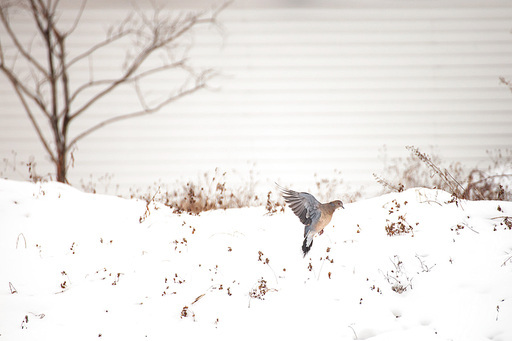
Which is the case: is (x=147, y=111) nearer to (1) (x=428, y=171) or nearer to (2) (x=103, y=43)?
(2) (x=103, y=43)

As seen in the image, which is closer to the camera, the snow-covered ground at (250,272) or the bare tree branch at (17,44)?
the snow-covered ground at (250,272)

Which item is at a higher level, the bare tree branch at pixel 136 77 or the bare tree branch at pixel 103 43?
the bare tree branch at pixel 103 43

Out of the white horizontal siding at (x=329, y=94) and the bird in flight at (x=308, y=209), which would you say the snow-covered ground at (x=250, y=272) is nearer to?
the bird in flight at (x=308, y=209)

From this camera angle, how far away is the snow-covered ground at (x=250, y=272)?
354cm

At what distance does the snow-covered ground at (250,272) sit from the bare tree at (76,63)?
99.6 inches

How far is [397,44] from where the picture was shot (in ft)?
25.6

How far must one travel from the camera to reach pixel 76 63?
7789 millimetres

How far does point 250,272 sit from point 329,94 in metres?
4.43

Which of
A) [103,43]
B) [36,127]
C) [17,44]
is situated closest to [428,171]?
[103,43]

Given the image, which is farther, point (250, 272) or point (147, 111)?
point (147, 111)

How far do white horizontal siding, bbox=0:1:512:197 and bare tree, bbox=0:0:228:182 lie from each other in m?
0.16

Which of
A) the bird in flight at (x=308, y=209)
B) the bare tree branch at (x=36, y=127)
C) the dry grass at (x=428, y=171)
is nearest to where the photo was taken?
the bird in flight at (x=308, y=209)

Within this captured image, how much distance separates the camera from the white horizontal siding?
7750 millimetres

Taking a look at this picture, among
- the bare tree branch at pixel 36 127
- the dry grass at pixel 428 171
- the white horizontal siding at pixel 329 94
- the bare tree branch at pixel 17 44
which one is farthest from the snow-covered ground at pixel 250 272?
the bare tree branch at pixel 17 44
